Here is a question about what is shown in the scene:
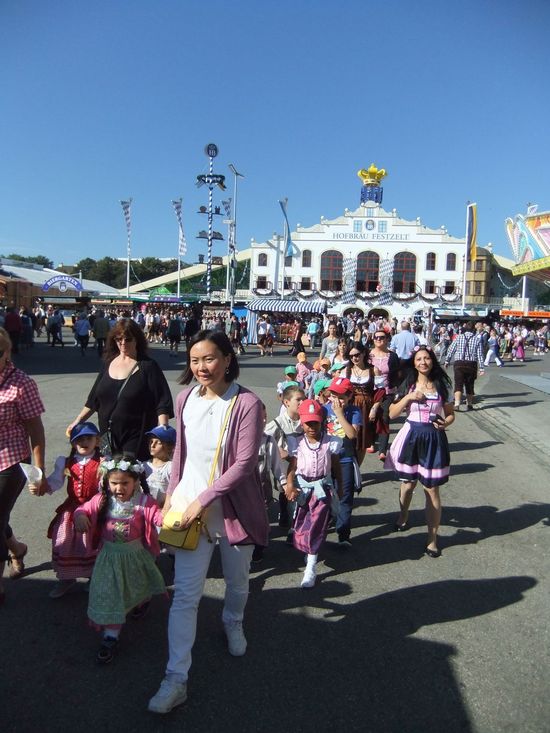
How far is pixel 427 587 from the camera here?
395 cm

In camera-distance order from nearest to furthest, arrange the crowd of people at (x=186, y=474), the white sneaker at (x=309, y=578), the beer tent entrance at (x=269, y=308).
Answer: the crowd of people at (x=186, y=474), the white sneaker at (x=309, y=578), the beer tent entrance at (x=269, y=308)

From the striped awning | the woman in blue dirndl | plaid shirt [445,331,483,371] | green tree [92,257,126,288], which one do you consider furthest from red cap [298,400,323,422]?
green tree [92,257,126,288]

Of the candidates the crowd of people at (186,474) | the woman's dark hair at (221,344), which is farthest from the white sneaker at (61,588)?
the woman's dark hair at (221,344)

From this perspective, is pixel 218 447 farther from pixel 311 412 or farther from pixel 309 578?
pixel 309 578

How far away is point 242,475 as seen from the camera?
273cm

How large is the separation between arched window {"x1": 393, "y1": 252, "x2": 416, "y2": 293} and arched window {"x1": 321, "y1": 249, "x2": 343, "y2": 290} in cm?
626

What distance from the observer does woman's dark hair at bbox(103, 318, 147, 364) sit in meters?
4.07

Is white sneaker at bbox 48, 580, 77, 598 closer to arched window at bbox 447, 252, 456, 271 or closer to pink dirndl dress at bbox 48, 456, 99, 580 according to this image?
pink dirndl dress at bbox 48, 456, 99, 580

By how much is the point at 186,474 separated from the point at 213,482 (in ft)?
0.64

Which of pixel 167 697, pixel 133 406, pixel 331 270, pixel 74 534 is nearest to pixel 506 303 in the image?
pixel 331 270

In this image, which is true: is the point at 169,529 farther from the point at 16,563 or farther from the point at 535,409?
the point at 535,409

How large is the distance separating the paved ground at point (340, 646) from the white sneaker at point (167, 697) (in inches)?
2.2

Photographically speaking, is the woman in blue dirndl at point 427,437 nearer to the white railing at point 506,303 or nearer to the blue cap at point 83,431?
the blue cap at point 83,431

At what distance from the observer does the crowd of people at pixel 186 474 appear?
A: 2779 millimetres
